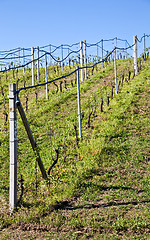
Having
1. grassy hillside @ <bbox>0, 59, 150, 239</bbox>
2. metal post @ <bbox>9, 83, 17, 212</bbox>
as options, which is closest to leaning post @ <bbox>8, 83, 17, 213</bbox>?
metal post @ <bbox>9, 83, 17, 212</bbox>

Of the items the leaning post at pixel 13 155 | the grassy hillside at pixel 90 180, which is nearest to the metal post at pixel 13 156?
the leaning post at pixel 13 155

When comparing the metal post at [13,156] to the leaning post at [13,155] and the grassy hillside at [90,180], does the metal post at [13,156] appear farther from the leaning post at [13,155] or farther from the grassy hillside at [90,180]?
the grassy hillside at [90,180]

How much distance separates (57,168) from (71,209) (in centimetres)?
224

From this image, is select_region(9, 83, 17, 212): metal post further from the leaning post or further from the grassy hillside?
the grassy hillside

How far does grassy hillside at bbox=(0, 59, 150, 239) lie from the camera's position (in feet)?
12.6

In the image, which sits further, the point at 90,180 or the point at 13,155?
the point at 90,180

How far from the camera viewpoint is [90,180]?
5.59m

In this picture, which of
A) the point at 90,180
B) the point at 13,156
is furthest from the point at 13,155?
the point at 90,180

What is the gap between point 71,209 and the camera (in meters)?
4.43

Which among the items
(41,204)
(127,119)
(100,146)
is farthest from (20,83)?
(41,204)

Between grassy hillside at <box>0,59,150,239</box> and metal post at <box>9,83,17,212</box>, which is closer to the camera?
grassy hillside at <box>0,59,150,239</box>

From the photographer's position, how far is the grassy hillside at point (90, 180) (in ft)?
12.6

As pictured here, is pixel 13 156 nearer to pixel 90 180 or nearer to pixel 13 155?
pixel 13 155

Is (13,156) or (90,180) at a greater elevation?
(13,156)
